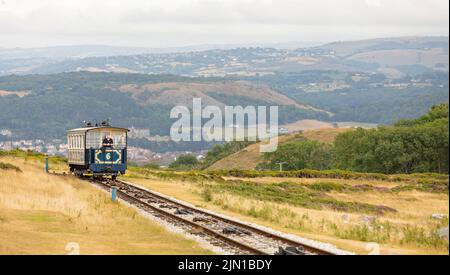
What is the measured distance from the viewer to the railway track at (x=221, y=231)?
1962 centimetres

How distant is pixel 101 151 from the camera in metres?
49.2

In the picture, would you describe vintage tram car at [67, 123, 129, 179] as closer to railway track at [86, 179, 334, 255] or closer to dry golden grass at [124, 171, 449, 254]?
dry golden grass at [124, 171, 449, 254]

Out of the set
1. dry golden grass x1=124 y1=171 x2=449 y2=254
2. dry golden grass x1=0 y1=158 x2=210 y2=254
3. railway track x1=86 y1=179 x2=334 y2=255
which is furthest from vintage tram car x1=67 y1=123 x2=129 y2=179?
railway track x1=86 y1=179 x2=334 y2=255

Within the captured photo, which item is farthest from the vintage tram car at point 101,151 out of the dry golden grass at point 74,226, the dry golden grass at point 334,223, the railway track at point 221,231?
the railway track at point 221,231

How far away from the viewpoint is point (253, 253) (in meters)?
19.1

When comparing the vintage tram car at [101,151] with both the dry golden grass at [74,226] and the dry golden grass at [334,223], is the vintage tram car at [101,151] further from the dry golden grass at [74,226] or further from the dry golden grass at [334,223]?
the dry golden grass at [74,226]

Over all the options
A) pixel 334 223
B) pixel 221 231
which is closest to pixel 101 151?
pixel 334 223

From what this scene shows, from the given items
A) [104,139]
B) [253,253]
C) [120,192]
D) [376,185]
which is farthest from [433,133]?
[253,253]

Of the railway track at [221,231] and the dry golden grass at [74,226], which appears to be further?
the dry golden grass at [74,226]

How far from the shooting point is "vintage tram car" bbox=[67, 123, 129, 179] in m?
49.1

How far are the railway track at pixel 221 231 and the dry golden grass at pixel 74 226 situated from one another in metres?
0.95
